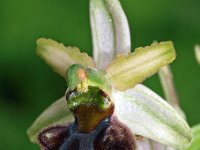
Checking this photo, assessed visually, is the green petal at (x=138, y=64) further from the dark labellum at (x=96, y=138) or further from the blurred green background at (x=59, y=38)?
the blurred green background at (x=59, y=38)

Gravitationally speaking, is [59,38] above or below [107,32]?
below

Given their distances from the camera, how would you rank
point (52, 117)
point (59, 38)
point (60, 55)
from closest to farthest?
1. point (60, 55)
2. point (52, 117)
3. point (59, 38)

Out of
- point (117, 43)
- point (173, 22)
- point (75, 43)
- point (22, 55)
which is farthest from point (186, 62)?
point (117, 43)

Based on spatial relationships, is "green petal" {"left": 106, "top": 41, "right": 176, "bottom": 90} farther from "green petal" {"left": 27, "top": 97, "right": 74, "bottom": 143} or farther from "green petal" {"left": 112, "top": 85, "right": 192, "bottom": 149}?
"green petal" {"left": 27, "top": 97, "right": 74, "bottom": 143}

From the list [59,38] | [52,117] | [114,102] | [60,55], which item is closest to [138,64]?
[114,102]

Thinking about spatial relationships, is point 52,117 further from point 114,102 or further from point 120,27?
point 120,27

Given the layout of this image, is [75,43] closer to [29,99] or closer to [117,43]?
[29,99]

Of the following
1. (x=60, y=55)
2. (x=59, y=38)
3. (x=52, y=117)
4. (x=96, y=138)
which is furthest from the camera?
(x=59, y=38)

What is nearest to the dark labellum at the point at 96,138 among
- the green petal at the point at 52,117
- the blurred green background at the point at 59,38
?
the green petal at the point at 52,117
